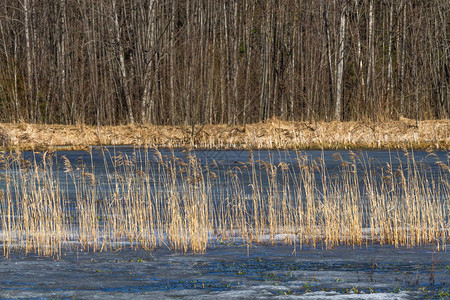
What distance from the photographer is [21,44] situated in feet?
137

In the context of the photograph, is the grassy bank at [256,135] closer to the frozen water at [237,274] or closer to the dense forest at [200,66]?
the dense forest at [200,66]

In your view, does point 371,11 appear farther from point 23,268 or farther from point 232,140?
point 23,268

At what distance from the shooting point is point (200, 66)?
36.3 meters

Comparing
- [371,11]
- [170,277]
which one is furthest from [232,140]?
[170,277]

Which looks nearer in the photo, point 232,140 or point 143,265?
point 143,265

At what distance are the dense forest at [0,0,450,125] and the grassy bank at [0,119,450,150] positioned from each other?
1121mm

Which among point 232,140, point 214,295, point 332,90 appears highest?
point 332,90

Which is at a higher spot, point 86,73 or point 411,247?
point 86,73

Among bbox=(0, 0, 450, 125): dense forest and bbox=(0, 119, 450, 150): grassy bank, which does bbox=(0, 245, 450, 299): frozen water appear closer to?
bbox=(0, 119, 450, 150): grassy bank

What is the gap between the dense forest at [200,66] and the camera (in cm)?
3316

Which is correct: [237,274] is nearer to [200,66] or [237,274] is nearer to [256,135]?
[256,135]

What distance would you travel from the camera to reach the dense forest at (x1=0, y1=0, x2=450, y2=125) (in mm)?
33156

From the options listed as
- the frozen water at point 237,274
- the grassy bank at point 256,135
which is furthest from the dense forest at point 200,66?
the frozen water at point 237,274

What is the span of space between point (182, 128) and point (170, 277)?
→ 22.7m
